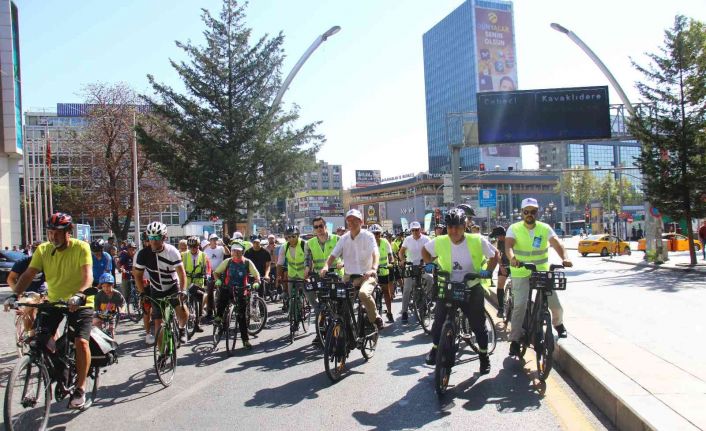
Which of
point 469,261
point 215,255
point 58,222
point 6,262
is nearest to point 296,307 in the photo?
point 215,255

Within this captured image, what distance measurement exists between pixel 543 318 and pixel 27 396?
193 inches

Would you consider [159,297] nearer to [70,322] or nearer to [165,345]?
[165,345]

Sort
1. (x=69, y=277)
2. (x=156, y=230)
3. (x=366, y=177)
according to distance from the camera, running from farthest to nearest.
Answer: (x=366, y=177), (x=156, y=230), (x=69, y=277)

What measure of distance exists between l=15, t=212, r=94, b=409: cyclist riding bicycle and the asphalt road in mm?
552

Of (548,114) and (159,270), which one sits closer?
(159,270)

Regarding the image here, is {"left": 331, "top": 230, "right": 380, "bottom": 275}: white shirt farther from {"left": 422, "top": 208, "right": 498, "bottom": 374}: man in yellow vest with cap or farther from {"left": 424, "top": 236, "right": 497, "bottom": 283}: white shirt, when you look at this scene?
{"left": 424, "top": 236, "right": 497, "bottom": 283}: white shirt

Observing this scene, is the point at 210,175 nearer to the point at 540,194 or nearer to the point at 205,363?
the point at 205,363

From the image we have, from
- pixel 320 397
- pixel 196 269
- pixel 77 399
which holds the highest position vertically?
pixel 196 269

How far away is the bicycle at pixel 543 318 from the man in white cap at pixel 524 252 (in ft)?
0.85

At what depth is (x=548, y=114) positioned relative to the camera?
25562 mm

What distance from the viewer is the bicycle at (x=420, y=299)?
9.64 metres

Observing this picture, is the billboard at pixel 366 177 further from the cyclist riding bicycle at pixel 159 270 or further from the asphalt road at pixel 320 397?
the cyclist riding bicycle at pixel 159 270

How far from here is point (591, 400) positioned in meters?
5.41

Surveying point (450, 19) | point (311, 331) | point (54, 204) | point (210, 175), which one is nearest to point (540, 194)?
point (450, 19)
